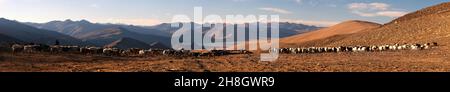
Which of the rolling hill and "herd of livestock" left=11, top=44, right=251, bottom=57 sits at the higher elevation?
the rolling hill

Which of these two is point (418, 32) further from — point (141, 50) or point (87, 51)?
point (87, 51)

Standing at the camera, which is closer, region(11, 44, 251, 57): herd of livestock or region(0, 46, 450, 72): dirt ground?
region(0, 46, 450, 72): dirt ground

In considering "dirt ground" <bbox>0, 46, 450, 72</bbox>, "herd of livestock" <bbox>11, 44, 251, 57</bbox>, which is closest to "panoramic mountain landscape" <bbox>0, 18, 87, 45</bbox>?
"herd of livestock" <bbox>11, 44, 251, 57</bbox>

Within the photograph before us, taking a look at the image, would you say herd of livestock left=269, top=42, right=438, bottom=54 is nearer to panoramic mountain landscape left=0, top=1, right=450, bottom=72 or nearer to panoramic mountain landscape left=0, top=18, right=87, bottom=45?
panoramic mountain landscape left=0, top=1, right=450, bottom=72

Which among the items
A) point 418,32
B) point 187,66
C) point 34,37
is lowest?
point 187,66

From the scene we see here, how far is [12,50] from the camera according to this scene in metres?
27.4

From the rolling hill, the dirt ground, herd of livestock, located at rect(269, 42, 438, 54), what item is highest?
the rolling hill

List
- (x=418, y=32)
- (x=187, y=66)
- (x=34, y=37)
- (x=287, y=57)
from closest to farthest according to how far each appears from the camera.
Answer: (x=187, y=66) < (x=287, y=57) < (x=418, y=32) < (x=34, y=37)

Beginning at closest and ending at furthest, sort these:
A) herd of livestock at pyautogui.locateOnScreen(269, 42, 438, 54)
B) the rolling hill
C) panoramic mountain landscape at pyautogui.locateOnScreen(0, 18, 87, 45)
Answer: herd of livestock at pyautogui.locateOnScreen(269, 42, 438, 54), the rolling hill, panoramic mountain landscape at pyautogui.locateOnScreen(0, 18, 87, 45)

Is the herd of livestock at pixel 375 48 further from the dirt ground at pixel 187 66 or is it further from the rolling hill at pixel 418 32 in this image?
the dirt ground at pixel 187 66

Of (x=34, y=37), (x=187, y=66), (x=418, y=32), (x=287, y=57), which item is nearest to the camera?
(x=187, y=66)

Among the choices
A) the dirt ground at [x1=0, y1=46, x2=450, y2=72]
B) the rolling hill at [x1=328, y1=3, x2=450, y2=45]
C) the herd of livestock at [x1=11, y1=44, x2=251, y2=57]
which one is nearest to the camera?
the dirt ground at [x1=0, y1=46, x2=450, y2=72]

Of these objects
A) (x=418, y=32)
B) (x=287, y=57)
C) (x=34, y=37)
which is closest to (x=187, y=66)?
(x=287, y=57)
